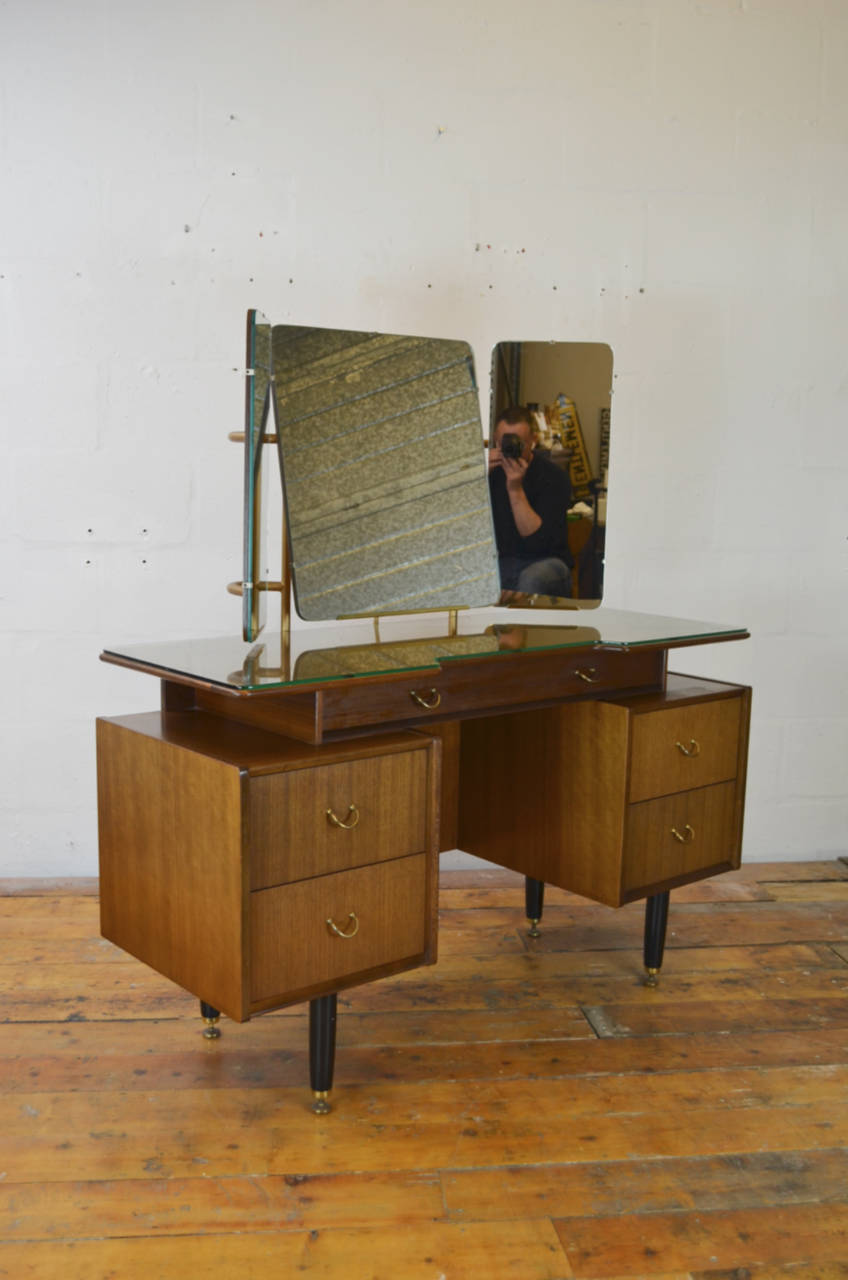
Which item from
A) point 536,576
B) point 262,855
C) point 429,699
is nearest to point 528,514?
point 536,576

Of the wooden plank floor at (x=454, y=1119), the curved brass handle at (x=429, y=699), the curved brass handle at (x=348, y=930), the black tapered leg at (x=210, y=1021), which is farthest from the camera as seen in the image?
the black tapered leg at (x=210, y=1021)

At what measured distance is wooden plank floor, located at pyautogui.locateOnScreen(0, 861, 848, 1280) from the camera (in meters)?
1.56

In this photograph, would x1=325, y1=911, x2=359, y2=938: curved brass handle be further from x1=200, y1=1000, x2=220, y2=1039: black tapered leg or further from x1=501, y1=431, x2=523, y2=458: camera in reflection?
x1=501, y1=431, x2=523, y2=458: camera in reflection

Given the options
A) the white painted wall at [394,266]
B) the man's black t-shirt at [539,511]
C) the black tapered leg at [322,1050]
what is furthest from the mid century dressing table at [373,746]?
the white painted wall at [394,266]

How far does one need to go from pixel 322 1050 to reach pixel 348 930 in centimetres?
23

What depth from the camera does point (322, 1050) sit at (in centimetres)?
186

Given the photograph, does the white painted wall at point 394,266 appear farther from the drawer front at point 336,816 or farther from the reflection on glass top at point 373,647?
the drawer front at point 336,816

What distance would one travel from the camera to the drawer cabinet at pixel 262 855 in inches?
65.8

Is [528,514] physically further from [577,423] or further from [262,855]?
[262,855]

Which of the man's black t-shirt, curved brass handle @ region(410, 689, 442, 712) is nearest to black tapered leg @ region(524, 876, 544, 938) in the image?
the man's black t-shirt

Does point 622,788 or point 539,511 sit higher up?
point 539,511

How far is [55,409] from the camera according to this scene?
276 centimetres

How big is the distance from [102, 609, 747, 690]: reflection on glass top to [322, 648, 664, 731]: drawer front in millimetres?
28

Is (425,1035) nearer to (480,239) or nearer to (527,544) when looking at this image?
(527,544)
